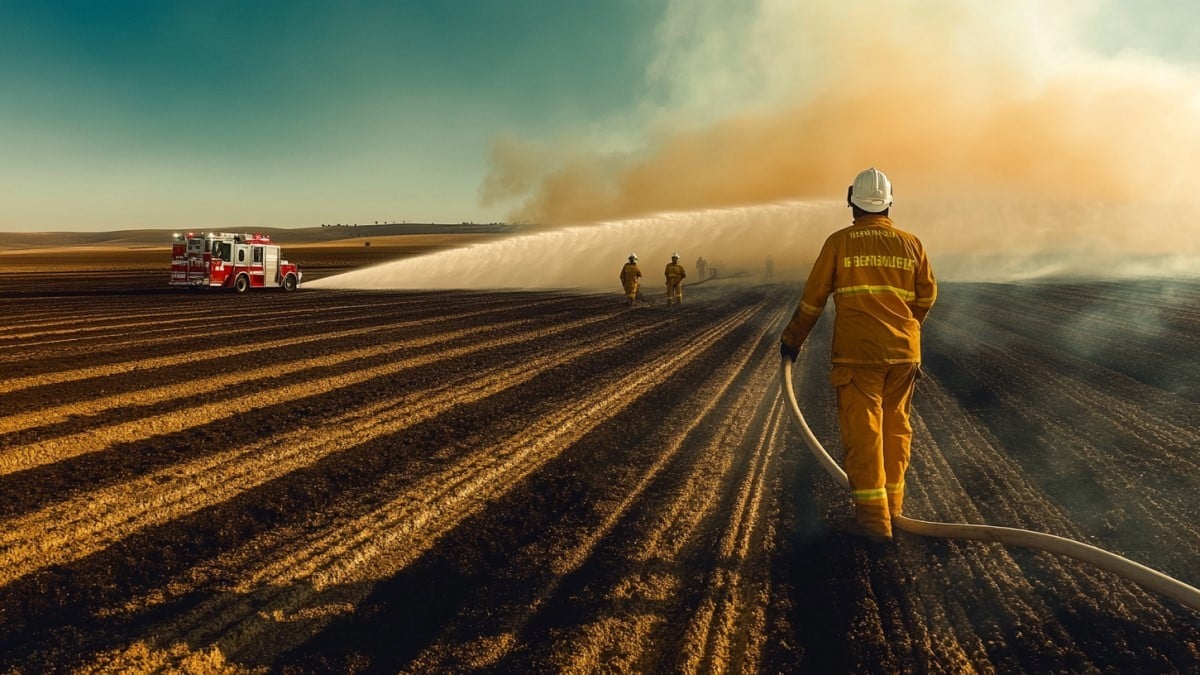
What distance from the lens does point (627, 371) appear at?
9.87m

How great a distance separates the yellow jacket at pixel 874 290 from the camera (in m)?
3.87

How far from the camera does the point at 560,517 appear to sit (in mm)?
4500

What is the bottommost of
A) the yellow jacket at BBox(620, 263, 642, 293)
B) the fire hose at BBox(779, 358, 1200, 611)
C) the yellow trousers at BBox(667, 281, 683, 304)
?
the fire hose at BBox(779, 358, 1200, 611)

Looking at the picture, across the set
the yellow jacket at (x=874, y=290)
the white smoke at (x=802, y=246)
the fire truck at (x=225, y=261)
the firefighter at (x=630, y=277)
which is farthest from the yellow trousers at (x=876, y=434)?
the white smoke at (x=802, y=246)

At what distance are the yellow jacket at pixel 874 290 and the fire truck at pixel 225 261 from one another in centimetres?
2463

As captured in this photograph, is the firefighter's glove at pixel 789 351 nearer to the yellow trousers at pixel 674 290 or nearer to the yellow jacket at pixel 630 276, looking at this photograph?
the yellow jacket at pixel 630 276

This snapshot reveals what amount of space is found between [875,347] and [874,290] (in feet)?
1.08

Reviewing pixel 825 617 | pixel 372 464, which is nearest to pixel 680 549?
pixel 825 617

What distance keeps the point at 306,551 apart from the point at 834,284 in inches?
135

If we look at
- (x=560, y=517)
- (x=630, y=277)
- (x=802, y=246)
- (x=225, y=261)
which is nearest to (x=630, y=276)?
(x=630, y=277)

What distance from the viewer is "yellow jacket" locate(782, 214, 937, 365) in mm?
3871

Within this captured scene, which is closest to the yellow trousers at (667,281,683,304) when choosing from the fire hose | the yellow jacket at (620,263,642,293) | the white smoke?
the yellow jacket at (620,263,642,293)

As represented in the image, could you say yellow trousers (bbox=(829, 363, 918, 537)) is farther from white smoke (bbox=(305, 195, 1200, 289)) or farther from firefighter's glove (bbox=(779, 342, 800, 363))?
white smoke (bbox=(305, 195, 1200, 289))

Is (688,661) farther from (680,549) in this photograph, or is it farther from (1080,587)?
(1080,587)
